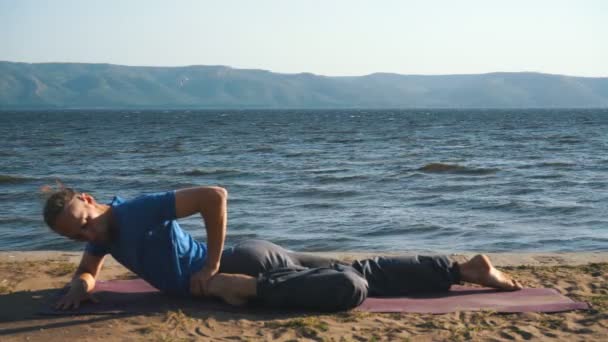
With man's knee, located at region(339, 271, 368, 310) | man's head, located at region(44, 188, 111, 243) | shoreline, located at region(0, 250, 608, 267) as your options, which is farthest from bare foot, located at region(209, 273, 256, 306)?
shoreline, located at region(0, 250, 608, 267)

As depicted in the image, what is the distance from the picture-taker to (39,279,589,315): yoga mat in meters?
5.59

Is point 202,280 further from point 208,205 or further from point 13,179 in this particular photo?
point 13,179

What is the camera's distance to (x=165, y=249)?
5.41 metres

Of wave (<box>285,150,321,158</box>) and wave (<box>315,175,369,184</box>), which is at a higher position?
wave (<box>315,175,369,184</box>)

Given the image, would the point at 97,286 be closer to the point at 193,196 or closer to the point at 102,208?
the point at 102,208

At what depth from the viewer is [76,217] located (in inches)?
202

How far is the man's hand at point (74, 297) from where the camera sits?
18.5 feet

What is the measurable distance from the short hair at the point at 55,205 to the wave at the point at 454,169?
640 inches

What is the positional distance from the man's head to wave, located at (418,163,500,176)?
15998mm

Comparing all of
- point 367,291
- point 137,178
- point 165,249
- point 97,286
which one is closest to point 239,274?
point 165,249

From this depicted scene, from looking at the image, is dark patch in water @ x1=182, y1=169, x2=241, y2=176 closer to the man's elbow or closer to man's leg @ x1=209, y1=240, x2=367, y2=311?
man's leg @ x1=209, y1=240, x2=367, y2=311

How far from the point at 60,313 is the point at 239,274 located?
135 cm

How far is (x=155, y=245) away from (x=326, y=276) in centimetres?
126

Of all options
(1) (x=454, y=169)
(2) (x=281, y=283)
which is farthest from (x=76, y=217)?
(1) (x=454, y=169)
